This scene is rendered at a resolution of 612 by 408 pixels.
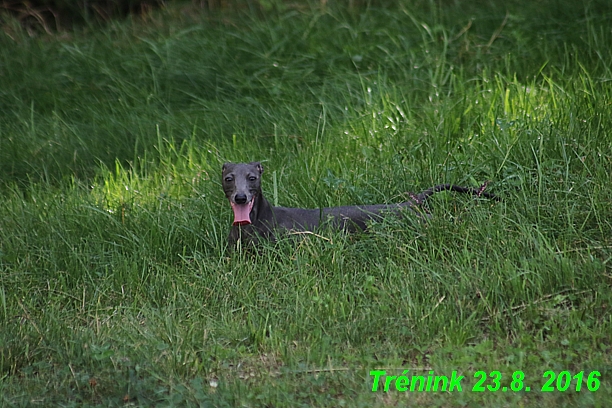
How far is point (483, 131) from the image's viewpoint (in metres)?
5.99

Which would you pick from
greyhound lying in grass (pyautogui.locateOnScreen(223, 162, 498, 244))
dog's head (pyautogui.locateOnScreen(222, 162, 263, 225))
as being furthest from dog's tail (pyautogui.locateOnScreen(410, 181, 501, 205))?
dog's head (pyautogui.locateOnScreen(222, 162, 263, 225))

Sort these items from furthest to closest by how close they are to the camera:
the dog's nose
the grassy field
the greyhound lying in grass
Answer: the greyhound lying in grass, the dog's nose, the grassy field

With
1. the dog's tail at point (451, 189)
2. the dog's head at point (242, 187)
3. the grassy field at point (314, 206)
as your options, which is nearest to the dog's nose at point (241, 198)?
the dog's head at point (242, 187)

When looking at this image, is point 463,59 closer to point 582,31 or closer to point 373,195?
point 582,31

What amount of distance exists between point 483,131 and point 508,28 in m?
2.05

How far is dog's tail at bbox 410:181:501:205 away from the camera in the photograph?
515 cm

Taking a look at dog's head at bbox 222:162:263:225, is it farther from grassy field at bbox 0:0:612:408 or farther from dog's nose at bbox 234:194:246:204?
grassy field at bbox 0:0:612:408

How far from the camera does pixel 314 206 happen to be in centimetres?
563

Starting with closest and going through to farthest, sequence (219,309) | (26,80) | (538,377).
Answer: (538,377) < (219,309) < (26,80)

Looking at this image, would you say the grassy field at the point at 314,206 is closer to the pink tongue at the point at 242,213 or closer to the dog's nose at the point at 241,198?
the pink tongue at the point at 242,213

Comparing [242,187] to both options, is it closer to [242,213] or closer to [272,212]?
[242,213]

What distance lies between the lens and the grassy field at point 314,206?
3877 mm

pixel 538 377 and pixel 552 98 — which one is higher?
pixel 552 98

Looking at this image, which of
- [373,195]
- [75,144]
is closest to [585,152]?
[373,195]
